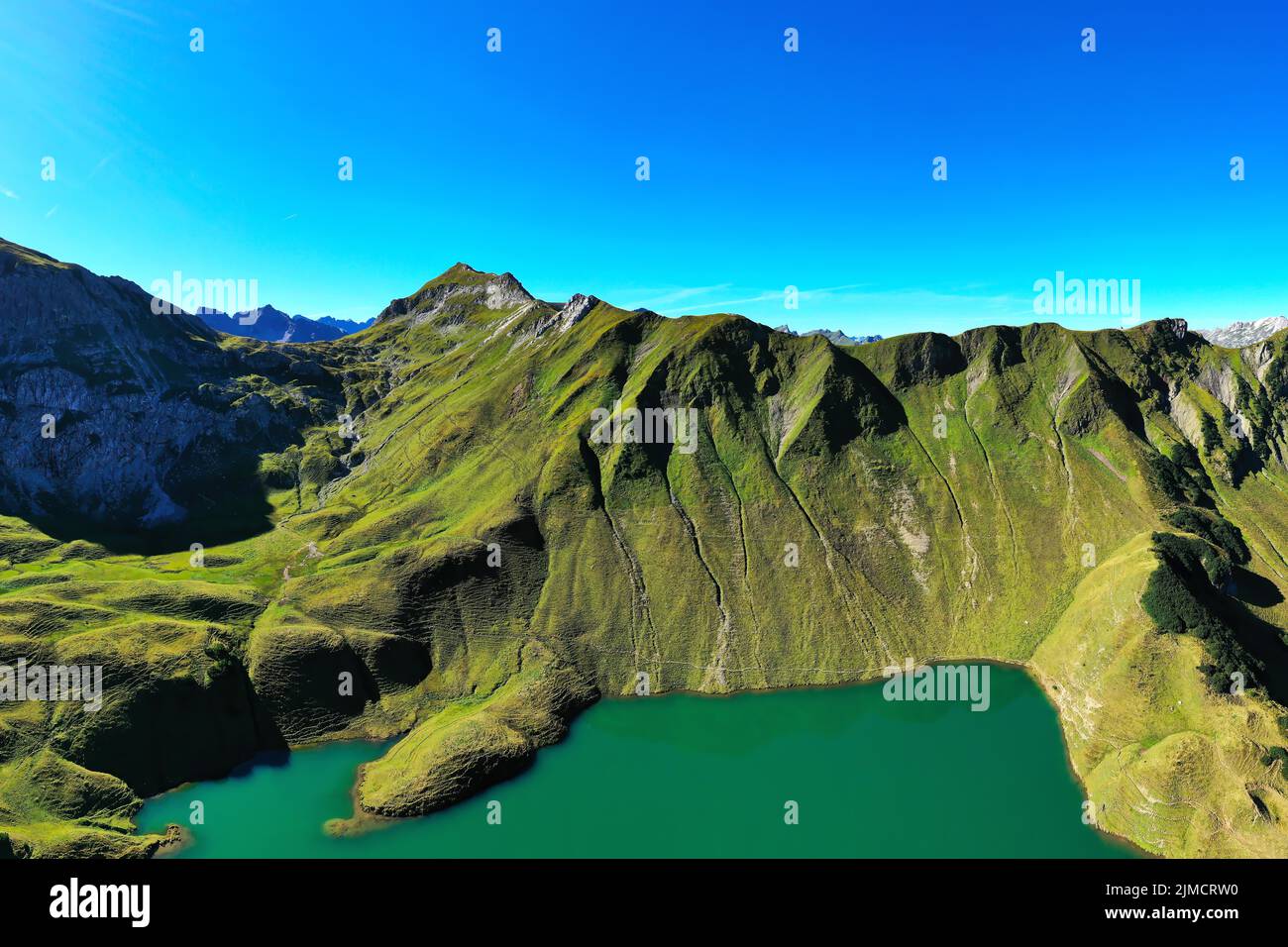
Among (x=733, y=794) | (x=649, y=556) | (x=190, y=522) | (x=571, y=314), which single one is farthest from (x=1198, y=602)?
(x=190, y=522)

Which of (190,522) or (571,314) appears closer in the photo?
(190,522)

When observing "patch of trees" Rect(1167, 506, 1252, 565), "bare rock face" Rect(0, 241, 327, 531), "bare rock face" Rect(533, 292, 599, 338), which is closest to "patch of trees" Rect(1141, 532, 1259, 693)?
"patch of trees" Rect(1167, 506, 1252, 565)

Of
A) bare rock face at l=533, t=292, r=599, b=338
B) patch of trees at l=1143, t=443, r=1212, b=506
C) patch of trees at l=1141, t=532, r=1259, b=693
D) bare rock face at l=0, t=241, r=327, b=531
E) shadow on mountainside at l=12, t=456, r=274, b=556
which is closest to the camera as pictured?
patch of trees at l=1141, t=532, r=1259, b=693

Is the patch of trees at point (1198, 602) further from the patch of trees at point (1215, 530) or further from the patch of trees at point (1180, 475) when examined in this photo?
the patch of trees at point (1180, 475)

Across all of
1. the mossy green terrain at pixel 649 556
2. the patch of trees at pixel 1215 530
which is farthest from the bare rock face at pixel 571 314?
the patch of trees at pixel 1215 530

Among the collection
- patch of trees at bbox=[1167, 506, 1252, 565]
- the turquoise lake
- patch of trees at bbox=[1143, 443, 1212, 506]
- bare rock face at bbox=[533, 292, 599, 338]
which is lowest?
the turquoise lake

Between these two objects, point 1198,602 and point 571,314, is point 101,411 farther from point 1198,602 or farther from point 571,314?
point 1198,602

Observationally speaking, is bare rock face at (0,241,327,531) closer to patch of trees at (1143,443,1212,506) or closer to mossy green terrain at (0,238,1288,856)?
mossy green terrain at (0,238,1288,856)

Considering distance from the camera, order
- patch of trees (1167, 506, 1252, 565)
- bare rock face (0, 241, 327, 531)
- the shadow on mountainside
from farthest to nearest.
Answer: bare rock face (0, 241, 327, 531) → the shadow on mountainside → patch of trees (1167, 506, 1252, 565)

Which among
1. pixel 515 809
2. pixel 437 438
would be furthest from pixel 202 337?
pixel 515 809
